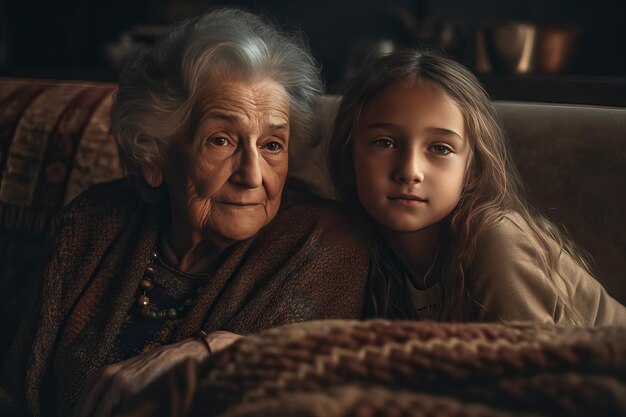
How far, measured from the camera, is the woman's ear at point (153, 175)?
137 cm

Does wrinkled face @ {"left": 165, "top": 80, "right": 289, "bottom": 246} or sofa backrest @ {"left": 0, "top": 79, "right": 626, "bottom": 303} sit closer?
wrinkled face @ {"left": 165, "top": 80, "right": 289, "bottom": 246}

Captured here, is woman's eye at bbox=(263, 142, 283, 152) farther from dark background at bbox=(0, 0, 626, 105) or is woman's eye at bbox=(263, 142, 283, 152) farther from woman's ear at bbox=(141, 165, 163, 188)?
dark background at bbox=(0, 0, 626, 105)

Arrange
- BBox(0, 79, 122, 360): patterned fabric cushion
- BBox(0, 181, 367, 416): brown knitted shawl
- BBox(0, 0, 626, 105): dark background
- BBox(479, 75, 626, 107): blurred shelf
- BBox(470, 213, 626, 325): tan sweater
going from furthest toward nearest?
1. BBox(0, 0, 626, 105): dark background
2. BBox(479, 75, 626, 107): blurred shelf
3. BBox(0, 79, 122, 360): patterned fabric cushion
4. BBox(0, 181, 367, 416): brown knitted shawl
5. BBox(470, 213, 626, 325): tan sweater

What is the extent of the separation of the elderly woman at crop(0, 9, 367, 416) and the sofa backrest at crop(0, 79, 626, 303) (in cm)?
16

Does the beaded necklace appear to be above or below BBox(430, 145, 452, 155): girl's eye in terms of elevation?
below

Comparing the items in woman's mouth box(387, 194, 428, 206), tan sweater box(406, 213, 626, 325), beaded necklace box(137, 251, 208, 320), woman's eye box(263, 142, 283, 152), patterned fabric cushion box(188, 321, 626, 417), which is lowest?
beaded necklace box(137, 251, 208, 320)

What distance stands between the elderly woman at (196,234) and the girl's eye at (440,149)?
23 centimetres

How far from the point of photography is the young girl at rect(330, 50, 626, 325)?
4.00ft

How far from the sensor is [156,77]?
1.33 metres

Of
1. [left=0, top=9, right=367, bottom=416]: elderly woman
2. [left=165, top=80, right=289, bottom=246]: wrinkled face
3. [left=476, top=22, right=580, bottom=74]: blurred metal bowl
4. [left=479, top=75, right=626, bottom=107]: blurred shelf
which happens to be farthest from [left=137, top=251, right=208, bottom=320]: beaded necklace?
[left=476, top=22, right=580, bottom=74]: blurred metal bowl

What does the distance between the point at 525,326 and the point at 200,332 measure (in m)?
0.56

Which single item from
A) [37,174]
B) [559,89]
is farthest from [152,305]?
[559,89]

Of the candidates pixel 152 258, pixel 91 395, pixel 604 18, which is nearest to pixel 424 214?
pixel 152 258

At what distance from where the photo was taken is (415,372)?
0.77m
